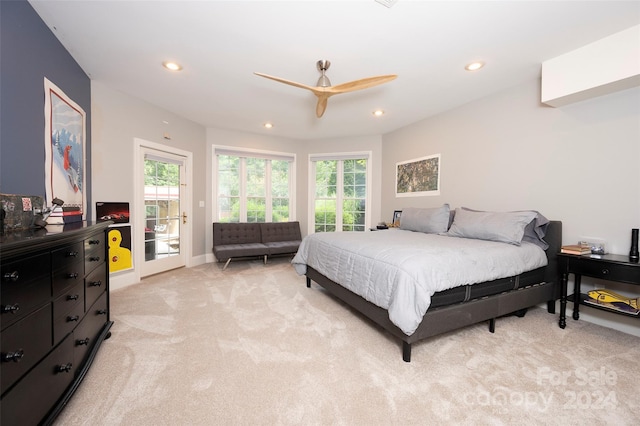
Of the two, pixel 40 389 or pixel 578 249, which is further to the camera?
pixel 578 249

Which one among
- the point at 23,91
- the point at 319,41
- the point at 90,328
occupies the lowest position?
the point at 90,328

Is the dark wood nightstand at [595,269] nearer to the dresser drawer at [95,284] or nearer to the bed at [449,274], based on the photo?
the bed at [449,274]

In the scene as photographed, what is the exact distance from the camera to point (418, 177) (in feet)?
13.9

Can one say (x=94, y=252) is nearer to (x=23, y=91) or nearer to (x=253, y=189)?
(x=23, y=91)

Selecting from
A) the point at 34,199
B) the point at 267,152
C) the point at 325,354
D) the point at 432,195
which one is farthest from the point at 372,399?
the point at 267,152

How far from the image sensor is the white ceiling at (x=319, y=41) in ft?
5.98

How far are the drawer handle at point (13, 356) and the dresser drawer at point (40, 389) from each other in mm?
113

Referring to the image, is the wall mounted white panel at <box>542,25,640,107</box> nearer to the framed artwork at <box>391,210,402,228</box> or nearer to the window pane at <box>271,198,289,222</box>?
the framed artwork at <box>391,210,402,228</box>

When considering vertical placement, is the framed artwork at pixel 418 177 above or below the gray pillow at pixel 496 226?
above

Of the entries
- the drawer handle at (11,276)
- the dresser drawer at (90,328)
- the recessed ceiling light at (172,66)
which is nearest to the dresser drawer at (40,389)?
the dresser drawer at (90,328)

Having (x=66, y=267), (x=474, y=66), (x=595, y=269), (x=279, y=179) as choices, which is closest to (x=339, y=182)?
(x=279, y=179)

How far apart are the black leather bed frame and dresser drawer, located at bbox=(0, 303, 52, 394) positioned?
1.91 meters

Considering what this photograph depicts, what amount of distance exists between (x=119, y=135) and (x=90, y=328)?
2595 mm

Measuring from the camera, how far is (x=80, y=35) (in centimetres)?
215
